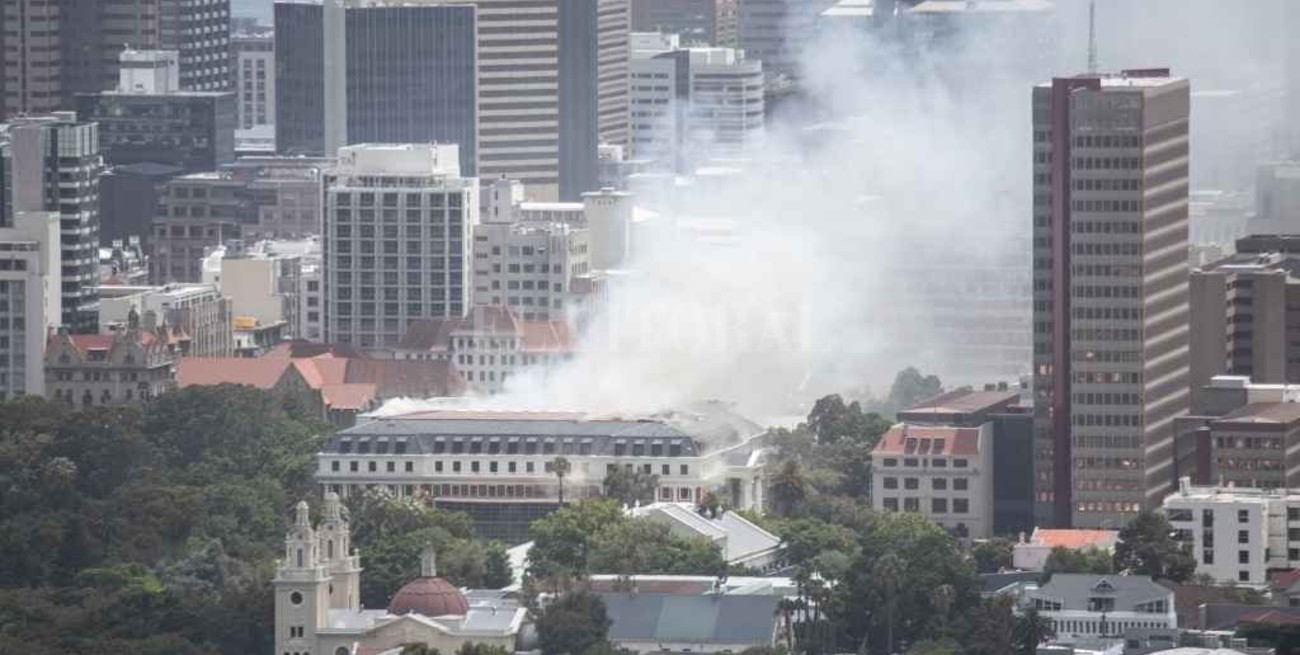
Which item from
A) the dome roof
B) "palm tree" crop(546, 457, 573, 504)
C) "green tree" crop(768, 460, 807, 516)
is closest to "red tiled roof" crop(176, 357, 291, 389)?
"palm tree" crop(546, 457, 573, 504)

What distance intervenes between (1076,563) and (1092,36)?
41.0 meters

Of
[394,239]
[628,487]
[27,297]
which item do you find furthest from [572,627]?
[394,239]

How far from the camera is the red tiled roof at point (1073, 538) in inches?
6142

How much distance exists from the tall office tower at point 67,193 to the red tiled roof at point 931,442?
3175 centimetres

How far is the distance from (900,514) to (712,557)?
7327mm

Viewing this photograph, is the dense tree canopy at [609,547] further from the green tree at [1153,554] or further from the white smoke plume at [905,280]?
the white smoke plume at [905,280]

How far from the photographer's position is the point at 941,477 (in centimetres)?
16400

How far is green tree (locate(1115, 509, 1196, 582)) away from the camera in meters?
150

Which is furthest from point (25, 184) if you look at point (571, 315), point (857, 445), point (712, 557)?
point (712, 557)

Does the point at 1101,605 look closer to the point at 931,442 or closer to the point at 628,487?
the point at 931,442

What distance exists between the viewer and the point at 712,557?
152750 millimetres

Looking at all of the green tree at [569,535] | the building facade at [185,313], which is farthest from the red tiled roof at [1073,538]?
the building facade at [185,313]

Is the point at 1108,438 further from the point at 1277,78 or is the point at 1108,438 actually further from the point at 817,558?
the point at 1277,78

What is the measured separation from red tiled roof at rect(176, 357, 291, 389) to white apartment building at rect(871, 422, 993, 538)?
24.6m
